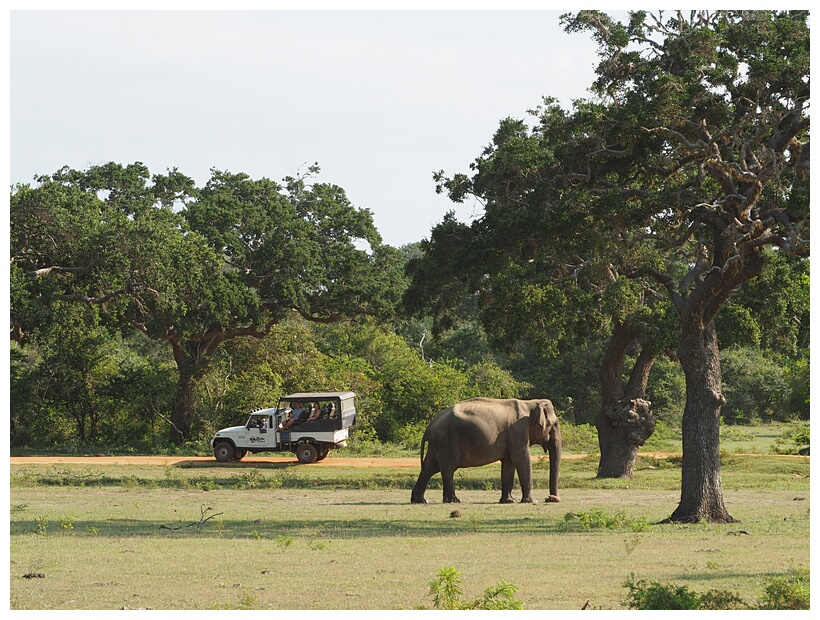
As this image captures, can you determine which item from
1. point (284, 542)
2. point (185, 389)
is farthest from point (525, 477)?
point (185, 389)

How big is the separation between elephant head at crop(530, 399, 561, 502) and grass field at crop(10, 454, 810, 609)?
0.88 m

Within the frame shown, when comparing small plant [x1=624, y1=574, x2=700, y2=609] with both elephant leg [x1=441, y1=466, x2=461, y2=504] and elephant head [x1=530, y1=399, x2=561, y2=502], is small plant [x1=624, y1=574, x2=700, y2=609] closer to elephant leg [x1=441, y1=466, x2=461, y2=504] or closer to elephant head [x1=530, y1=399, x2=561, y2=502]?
elephant leg [x1=441, y1=466, x2=461, y2=504]

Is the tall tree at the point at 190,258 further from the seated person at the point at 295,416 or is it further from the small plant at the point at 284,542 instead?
the small plant at the point at 284,542

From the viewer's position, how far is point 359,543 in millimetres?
15078

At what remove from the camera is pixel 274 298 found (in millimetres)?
38594

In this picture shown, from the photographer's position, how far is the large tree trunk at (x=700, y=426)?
1820 cm

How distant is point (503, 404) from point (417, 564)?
35.5 feet

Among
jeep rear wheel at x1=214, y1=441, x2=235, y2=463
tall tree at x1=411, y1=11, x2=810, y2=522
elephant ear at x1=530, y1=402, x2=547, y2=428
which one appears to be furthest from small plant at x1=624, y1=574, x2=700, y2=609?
jeep rear wheel at x1=214, y1=441, x2=235, y2=463

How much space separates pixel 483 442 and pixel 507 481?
93cm

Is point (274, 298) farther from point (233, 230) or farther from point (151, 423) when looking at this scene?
point (151, 423)

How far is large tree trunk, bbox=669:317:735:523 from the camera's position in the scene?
18.2 m

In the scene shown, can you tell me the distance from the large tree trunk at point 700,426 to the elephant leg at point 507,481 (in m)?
4.79

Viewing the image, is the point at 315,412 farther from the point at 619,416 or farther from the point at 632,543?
the point at 632,543

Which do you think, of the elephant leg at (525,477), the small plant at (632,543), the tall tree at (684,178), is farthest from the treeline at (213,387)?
the small plant at (632,543)
